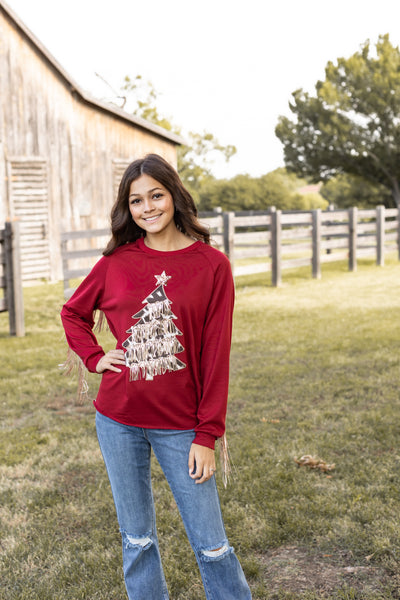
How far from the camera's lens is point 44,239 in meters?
15.9

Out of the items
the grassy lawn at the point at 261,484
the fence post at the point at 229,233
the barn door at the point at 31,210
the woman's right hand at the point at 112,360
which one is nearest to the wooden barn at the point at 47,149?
the barn door at the point at 31,210

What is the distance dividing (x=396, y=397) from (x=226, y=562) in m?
4.07

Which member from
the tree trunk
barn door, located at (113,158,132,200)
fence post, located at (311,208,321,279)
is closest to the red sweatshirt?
fence post, located at (311,208,321,279)

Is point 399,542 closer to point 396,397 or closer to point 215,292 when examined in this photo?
point 215,292

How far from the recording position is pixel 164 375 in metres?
2.24

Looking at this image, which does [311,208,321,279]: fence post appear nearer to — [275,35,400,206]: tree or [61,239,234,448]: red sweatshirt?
[61,239,234,448]: red sweatshirt

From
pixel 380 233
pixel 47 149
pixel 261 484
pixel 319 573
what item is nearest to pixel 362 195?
pixel 380 233

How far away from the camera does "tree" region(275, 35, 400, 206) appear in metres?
41.3

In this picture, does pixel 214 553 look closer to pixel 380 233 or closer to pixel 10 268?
pixel 10 268

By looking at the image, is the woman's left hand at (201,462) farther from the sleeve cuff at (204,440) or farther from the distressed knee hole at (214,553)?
the distressed knee hole at (214,553)

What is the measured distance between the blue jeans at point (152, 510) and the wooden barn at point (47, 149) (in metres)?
12.9

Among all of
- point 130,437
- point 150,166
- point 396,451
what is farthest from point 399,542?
point 150,166

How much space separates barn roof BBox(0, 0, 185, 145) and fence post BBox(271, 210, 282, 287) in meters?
4.96

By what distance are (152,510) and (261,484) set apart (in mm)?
1866
